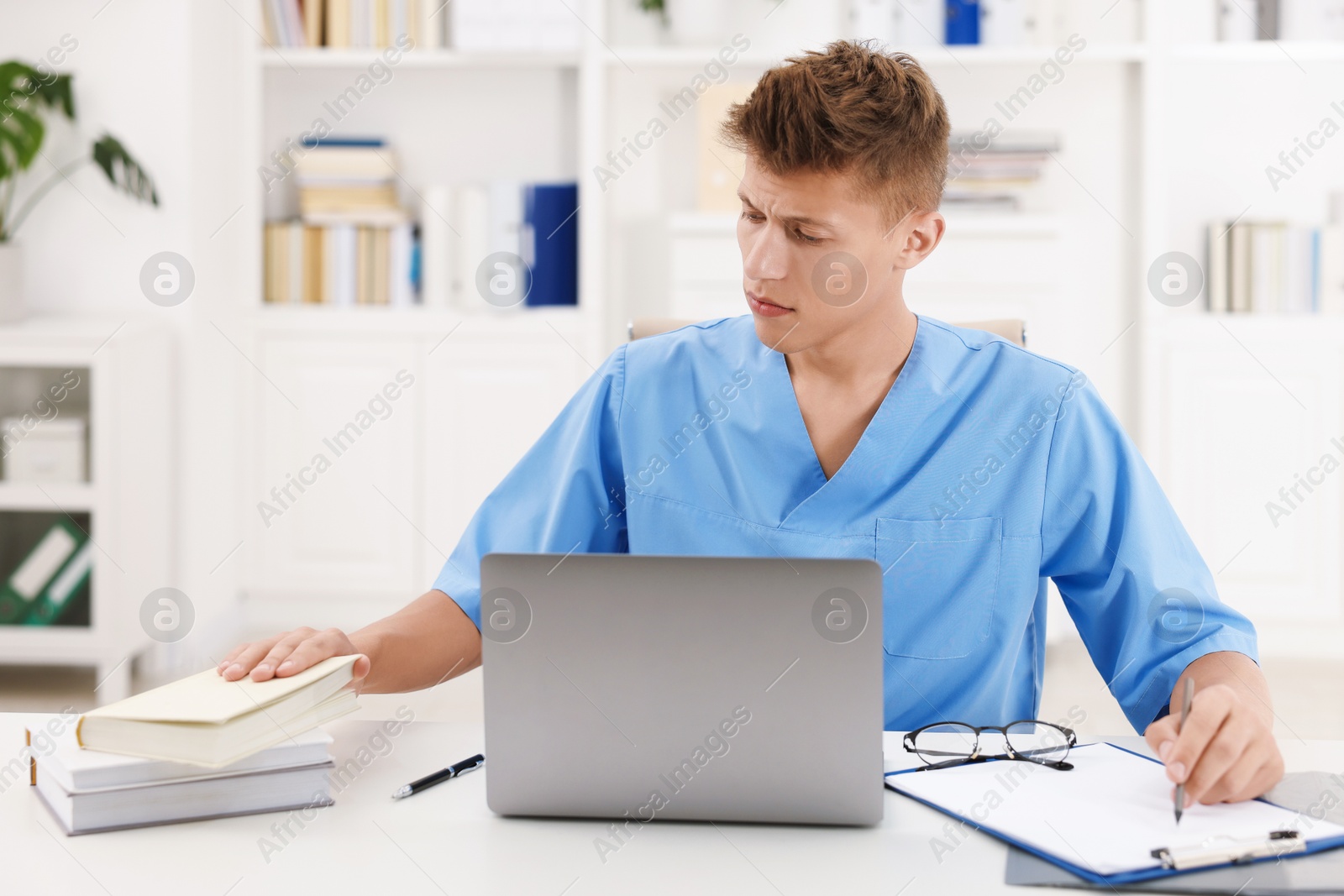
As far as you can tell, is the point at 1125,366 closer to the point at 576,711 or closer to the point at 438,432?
the point at 438,432

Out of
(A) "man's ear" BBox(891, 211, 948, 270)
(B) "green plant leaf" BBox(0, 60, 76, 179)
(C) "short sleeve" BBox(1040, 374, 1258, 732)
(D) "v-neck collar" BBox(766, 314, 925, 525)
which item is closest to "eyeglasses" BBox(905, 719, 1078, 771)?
(C) "short sleeve" BBox(1040, 374, 1258, 732)

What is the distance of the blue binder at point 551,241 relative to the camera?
3250 mm

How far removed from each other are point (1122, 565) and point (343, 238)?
260 centimetres

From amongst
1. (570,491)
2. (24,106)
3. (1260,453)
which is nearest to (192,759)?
(570,491)

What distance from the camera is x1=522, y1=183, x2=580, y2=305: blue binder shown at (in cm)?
325

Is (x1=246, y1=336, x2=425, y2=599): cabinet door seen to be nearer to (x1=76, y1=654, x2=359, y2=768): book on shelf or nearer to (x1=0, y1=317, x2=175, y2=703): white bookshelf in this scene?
(x1=0, y1=317, x2=175, y2=703): white bookshelf

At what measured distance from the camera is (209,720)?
814 millimetres

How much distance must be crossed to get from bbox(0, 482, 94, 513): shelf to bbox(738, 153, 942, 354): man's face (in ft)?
6.96

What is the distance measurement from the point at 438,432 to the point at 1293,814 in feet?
8.73

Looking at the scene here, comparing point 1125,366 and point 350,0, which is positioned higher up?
point 350,0

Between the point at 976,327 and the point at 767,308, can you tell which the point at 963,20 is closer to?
the point at 976,327

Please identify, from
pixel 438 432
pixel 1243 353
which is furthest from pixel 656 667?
pixel 1243 353

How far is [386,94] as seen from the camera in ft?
11.4

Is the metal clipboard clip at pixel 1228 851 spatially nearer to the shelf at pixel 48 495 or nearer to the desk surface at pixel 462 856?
the desk surface at pixel 462 856
